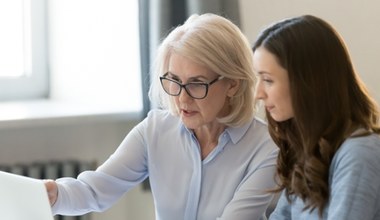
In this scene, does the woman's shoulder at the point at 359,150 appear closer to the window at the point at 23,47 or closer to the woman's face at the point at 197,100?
the woman's face at the point at 197,100

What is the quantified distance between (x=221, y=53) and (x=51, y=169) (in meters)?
1.06

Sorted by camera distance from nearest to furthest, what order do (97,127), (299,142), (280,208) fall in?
1. (299,142)
2. (280,208)
3. (97,127)

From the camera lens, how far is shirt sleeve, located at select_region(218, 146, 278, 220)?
1615mm

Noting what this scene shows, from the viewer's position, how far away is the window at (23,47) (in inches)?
108

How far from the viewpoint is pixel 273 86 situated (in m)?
1.33

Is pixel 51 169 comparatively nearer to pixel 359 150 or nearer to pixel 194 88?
pixel 194 88

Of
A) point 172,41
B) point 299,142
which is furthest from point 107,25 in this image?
point 299,142

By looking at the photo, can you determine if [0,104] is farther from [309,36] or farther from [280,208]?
[309,36]

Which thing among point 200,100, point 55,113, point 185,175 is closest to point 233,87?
point 200,100

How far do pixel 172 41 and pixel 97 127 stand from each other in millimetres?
1005

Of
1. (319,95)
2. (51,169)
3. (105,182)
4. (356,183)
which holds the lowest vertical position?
(51,169)

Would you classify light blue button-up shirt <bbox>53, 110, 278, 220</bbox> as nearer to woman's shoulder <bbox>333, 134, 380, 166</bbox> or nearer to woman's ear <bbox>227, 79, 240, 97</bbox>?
woman's ear <bbox>227, 79, 240, 97</bbox>

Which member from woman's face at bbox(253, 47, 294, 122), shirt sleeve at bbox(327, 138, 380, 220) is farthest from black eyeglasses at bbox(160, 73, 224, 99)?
shirt sleeve at bbox(327, 138, 380, 220)

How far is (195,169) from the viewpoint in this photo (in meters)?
1.73
